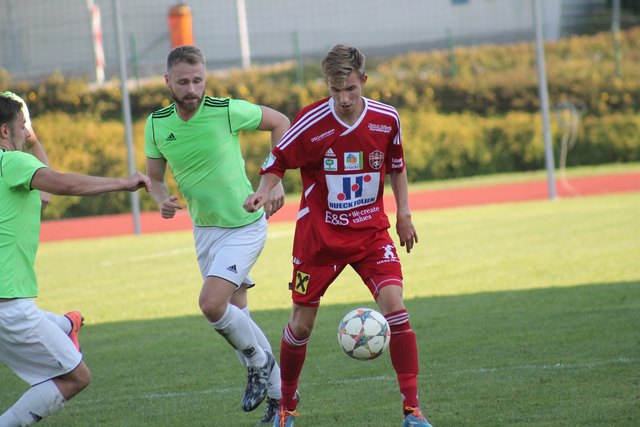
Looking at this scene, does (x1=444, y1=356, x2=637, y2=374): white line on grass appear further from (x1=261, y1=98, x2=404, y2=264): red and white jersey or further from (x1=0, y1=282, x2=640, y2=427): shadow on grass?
(x1=261, y1=98, x2=404, y2=264): red and white jersey

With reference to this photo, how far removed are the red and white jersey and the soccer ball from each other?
0.37 meters

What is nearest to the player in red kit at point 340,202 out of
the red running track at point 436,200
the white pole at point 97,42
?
the red running track at point 436,200

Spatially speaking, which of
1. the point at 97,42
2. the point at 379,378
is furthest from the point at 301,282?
the point at 97,42

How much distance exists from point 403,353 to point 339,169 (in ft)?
3.72

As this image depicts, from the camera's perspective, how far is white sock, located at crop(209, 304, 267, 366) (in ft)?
21.3

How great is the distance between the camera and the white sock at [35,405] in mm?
5527

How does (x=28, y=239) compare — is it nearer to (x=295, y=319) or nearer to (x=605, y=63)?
(x=295, y=319)

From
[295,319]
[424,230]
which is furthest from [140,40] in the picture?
[295,319]

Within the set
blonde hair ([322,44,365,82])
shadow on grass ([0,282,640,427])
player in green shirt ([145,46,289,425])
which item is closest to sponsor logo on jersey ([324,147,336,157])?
blonde hair ([322,44,365,82])

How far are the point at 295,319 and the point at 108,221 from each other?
834 inches

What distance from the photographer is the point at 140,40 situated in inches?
1357

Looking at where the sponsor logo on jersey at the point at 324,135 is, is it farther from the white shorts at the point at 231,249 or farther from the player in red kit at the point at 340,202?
the white shorts at the point at 231,249

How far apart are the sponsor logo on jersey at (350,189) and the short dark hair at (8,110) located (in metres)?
1.80

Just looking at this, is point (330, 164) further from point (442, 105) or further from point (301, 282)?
point (442, 105)
